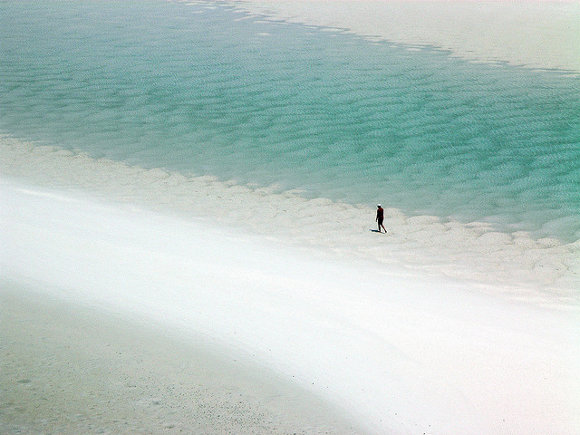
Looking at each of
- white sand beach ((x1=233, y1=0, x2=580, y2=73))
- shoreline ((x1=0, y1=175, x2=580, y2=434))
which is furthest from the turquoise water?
shoreline ((x1=0, y1=175, x2=580, y2=434))

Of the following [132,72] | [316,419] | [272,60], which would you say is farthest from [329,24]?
[316,419]

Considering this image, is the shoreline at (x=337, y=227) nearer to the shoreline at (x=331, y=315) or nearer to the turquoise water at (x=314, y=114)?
the shoreline at (x=331, y=315)

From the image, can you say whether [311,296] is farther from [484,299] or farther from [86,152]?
[86,152]

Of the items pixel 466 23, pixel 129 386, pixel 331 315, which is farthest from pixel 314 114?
pixel 466 23

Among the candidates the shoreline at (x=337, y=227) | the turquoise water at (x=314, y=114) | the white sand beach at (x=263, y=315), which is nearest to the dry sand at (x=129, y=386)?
the white sand beach at (x=263, y=315)

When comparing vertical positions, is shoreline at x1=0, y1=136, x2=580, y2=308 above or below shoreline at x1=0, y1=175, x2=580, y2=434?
above

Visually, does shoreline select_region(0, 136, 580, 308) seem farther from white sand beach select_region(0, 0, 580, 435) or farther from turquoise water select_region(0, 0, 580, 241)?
turquoise water select_region(0, 0, 580, 241)

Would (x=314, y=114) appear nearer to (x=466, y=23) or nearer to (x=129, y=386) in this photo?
(x=129, y=386)
